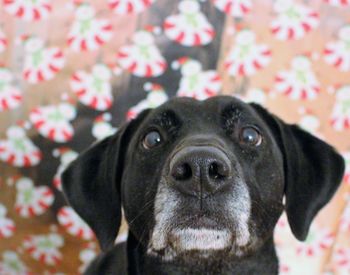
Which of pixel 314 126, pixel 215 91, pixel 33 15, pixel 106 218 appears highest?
pixel 33 15

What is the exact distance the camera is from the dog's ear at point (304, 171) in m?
1.64

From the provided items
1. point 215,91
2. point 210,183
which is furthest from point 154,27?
point 210,183

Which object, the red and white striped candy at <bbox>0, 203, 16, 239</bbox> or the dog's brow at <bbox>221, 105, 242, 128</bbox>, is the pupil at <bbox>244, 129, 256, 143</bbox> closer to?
the dog's brow at <bbox>221, 105, 242, 128</bbox>

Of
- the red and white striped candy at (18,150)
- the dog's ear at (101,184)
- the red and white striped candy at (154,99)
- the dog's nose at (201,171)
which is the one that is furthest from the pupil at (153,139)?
the red and white striped candy at (18,150)

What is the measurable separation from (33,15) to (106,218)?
997 mm

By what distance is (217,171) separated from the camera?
1.27m

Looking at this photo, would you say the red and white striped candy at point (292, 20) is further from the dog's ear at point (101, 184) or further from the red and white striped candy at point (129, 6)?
the dog's ear at point (101, 184)

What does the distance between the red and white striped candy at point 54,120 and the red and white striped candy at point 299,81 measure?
2.94 ft

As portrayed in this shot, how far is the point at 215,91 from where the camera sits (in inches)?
92.7

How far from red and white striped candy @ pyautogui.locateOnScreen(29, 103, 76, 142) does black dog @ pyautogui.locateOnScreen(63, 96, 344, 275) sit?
656mm

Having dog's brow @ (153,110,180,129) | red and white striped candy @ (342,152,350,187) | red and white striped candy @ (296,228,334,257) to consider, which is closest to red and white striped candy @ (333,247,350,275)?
red and white striped candy @ (296,228,334,257)

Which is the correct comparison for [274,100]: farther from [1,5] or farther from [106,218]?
[1,5]

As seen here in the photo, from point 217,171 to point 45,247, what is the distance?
151cm

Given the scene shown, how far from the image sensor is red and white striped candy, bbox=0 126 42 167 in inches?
92.6
